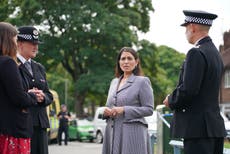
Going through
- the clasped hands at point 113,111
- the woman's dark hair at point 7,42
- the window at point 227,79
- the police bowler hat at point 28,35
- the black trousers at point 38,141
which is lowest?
the black trousers at point 38,141

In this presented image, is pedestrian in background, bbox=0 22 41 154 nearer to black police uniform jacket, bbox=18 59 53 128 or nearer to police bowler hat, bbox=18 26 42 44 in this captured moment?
black police uniform jacket, bbox=18 59 53 128

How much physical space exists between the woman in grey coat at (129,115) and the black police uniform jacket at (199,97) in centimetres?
129

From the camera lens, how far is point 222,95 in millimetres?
58219

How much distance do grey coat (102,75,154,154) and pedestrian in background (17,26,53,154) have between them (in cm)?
81

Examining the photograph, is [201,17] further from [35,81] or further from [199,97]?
[35,81]

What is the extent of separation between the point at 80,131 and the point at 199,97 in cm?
2677

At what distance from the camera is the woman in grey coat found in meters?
6.41

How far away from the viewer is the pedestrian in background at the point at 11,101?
5.06 metres

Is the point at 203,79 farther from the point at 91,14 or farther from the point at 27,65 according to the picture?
the point at 91,14

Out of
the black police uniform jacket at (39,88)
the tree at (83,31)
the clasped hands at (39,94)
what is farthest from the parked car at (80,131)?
the clasped hands at (39,94)

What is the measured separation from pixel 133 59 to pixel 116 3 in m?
36.3

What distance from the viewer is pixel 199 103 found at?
510 centimetres

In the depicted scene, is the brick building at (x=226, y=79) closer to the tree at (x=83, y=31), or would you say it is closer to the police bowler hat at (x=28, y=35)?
the tree at (x=83, y=31)

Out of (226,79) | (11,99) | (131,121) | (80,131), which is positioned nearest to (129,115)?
(131,121)
